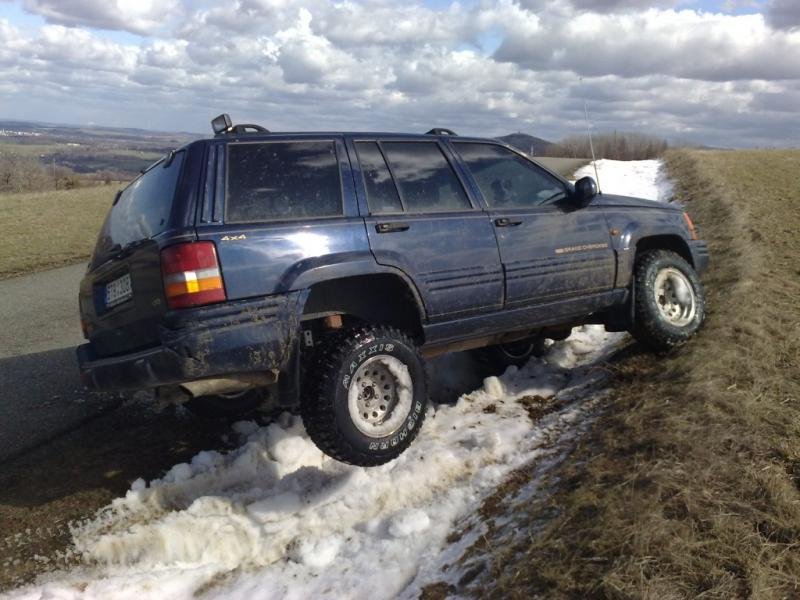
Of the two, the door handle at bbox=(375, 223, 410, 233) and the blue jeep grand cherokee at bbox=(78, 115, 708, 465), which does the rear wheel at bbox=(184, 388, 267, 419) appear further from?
the door handle at bbox=(375, 223, 410, 233)

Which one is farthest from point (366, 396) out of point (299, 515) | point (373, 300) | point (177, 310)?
point (177, 310)

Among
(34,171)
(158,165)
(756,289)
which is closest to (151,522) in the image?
(158,165)

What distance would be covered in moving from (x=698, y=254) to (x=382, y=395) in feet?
10.6

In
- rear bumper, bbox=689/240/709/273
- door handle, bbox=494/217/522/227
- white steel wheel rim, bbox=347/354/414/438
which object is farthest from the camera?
rear bumper, bbox=689/240/709/273

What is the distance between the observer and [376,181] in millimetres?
4082

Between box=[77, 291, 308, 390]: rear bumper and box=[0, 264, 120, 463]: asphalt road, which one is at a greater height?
box=[77, 291, 308, 390]: rear bumper

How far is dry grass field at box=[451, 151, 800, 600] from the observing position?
253 centimetres

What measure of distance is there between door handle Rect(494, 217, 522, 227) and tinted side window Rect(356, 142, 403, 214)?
2.33 feet

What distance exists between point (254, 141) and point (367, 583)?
235cm


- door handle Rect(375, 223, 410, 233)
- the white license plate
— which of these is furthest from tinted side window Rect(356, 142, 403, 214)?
the white license plate

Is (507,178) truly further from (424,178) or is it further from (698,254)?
(698,254)

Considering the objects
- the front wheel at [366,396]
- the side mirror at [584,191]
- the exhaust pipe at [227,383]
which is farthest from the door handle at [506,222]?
the exhaust pipe at [227,383]

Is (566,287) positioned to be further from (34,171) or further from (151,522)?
(34,171)

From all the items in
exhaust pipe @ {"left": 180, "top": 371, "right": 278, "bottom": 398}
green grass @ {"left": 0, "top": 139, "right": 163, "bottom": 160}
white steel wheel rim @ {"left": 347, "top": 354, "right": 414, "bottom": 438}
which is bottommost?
white steel wheel rim @ {"left": 347, "top": 354, "right": 414, "bottom": 438}
